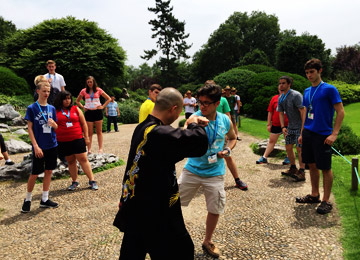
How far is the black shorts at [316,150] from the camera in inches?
146

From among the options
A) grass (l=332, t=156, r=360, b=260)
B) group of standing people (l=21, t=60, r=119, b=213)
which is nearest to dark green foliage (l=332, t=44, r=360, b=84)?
grass (l=332, t=156, r=360, b=260)

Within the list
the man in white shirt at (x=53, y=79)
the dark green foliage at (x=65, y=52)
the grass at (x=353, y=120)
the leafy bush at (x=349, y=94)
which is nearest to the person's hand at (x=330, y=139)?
the man in white shirt at (x=53, y=79)

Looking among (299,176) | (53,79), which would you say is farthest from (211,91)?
(53,79)

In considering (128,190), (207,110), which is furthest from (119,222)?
(207,110)

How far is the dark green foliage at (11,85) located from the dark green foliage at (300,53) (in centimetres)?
2700

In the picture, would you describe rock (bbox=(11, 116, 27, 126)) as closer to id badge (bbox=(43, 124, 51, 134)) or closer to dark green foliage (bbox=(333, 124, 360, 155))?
id badge (bbox=(43, 124, 51, 134))

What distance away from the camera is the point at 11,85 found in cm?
Result: 1630

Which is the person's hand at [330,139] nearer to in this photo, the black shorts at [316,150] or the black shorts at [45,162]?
the black shorts at [316,150]

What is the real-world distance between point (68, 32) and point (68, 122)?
65.8 ft

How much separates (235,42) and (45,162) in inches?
1882

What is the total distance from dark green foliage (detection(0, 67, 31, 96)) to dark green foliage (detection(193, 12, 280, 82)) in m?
32.0

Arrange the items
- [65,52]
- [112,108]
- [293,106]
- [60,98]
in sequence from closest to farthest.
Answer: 1. [60,98]
2. [293,106]
3. [112,108]
4. [65,52]

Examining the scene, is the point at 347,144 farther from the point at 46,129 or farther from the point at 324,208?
the point at 46,129

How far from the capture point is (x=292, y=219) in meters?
3.75
